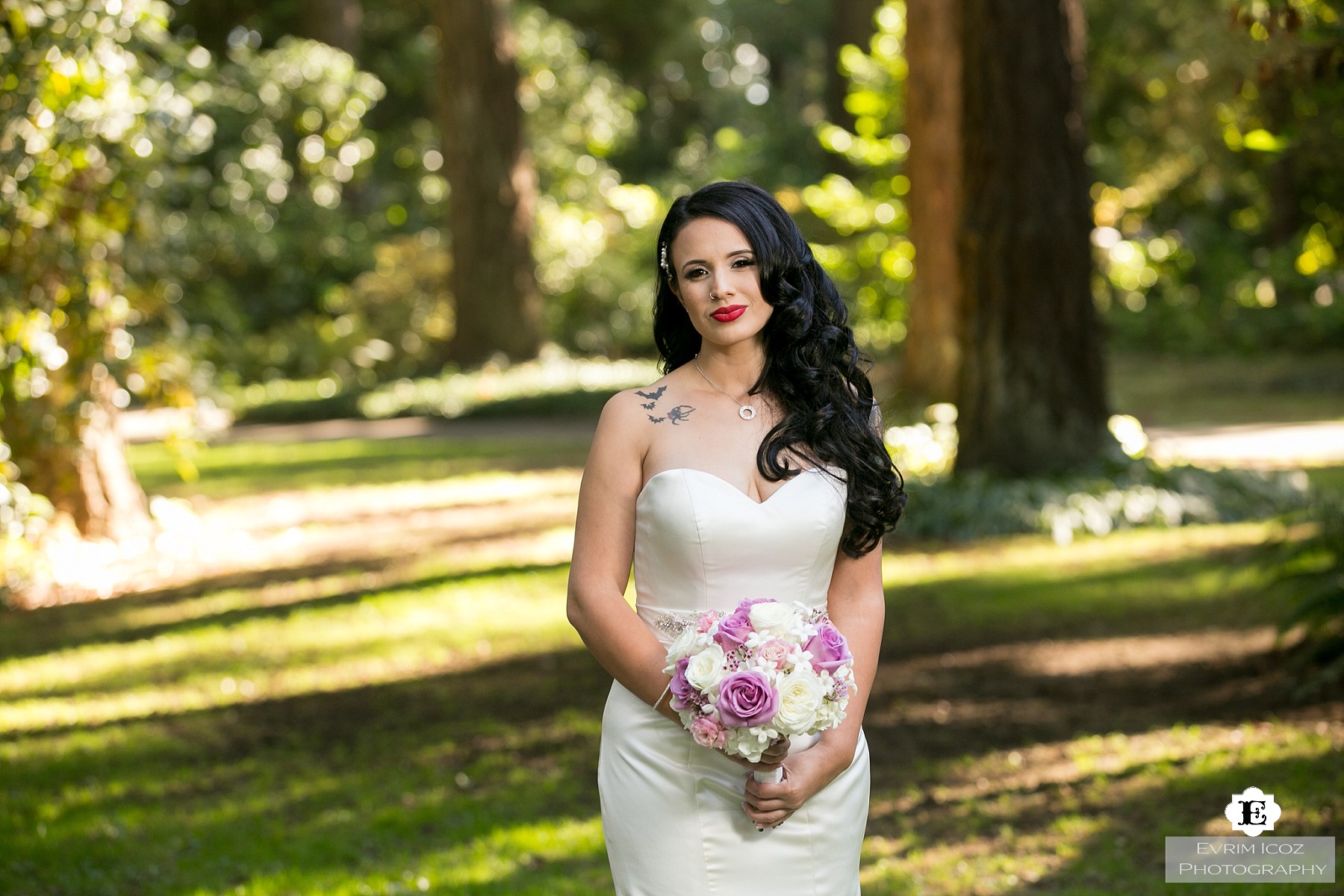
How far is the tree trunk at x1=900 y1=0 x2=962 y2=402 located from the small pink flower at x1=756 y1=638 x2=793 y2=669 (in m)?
11.2

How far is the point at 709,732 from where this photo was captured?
8.08 feet

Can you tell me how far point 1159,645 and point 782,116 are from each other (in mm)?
25786

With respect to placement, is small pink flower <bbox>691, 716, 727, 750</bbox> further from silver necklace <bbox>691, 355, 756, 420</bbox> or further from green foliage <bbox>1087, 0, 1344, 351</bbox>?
green foliage <bbox>1087, 0, 1344, 351</bbox>

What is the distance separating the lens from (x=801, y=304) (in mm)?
2863

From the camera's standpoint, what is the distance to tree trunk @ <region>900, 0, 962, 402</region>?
44.9 ft

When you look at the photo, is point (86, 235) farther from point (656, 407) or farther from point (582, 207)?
point (582, 207)

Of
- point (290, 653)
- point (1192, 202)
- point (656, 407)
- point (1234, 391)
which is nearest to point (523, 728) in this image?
point (290, 653)

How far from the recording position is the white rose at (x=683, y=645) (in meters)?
2.53

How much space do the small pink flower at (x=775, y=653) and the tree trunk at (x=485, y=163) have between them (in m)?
19.5

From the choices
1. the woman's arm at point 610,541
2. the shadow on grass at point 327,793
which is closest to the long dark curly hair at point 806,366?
the woman's arm at point 610,541

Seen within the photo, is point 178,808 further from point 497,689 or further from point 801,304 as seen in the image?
point 801,304

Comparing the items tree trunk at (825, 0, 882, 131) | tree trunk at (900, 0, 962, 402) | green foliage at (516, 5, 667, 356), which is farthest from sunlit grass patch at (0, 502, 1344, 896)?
tree trunk at (825, 0, 882, 131)

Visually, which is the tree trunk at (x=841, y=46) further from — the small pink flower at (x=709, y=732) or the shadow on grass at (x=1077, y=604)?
the small pink flower at (x=709, y=732)

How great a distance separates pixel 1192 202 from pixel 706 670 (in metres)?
29.1
